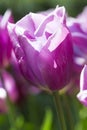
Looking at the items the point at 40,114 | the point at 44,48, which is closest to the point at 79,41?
the point at 44,48

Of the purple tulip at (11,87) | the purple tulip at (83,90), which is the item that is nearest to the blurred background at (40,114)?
the purple tulip at (11,87)

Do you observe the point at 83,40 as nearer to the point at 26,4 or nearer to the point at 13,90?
the point at 13,90

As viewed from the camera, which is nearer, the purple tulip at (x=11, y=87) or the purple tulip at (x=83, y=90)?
the purple tulip at (x=83, y=90)

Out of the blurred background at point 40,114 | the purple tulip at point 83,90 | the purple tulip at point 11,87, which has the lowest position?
the blurred background at point 40,114

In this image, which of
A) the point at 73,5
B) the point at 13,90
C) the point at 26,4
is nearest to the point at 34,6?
the point at 26,4

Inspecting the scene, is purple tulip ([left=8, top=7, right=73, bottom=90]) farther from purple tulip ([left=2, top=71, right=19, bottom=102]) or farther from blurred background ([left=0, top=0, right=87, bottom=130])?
purple tulip ([left=2, top=71, right=19, bottom=102])

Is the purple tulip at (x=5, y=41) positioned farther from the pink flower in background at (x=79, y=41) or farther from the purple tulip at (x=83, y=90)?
the purple tulip at (x=83, y=90)

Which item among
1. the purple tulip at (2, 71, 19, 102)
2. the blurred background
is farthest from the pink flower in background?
the purple tulip at (2, 71, 19, 102)
